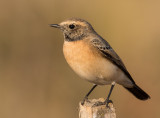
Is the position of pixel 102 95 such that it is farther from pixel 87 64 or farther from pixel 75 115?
pixel 87 64

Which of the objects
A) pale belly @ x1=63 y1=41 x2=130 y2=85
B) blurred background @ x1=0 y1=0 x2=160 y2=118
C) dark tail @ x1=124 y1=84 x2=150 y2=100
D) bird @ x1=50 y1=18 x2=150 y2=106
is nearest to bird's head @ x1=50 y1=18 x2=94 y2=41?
bird @ x1=50 y1=18 x2=150 y2=106

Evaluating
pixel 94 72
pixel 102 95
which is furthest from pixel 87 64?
pixel 102 95

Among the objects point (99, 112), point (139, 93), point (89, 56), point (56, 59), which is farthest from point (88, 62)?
point (56, 59)

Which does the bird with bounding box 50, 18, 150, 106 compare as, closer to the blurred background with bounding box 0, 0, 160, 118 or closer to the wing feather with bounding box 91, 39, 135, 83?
the wing feather with bounding box 91, 39, 135, 83

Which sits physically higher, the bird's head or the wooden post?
the bird's head

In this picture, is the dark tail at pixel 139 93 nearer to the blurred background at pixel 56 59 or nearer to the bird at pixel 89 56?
the bird at pixel 89 56

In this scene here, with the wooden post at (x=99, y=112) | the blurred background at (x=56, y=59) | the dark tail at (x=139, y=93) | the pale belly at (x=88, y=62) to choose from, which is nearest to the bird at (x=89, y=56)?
the pale belly at (x=88, y=62)
